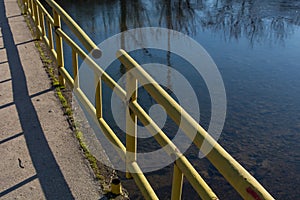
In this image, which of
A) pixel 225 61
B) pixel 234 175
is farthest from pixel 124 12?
pixel 234 175

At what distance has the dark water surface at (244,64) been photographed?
11.3 feet

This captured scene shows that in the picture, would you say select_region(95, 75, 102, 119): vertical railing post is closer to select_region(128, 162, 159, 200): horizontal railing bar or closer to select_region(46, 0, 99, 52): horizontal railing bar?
select_region(46, 0, 99, 52): horizontal railing bar

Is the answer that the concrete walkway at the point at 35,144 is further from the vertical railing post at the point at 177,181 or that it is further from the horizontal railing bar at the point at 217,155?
the horizontal railing bar at the point at 217,155

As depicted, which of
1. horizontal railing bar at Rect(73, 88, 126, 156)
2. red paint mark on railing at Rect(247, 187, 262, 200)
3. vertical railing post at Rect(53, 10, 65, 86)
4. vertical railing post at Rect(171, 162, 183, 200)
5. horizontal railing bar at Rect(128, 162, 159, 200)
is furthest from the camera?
vertical railing post at Rect(53, 10, 65, 86)

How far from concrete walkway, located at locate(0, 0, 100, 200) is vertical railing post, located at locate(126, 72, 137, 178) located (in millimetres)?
382

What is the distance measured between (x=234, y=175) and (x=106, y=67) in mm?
3846

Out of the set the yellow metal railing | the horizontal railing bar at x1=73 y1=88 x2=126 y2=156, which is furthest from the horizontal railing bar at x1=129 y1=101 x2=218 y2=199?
the horizontal railing bar at x1=73 y1=88 x2=126 y2=156

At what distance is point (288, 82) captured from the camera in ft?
16.3

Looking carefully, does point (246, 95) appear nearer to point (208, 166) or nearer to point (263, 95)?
point (263, 95)

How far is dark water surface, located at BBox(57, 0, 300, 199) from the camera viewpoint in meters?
3.45

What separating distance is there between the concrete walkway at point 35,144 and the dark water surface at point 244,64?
489 millimetres

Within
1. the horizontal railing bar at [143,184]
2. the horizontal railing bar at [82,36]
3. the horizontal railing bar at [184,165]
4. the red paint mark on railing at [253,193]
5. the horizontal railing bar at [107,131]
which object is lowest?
the horizontal railing bar at [143,184]

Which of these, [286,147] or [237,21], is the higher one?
[237,21]

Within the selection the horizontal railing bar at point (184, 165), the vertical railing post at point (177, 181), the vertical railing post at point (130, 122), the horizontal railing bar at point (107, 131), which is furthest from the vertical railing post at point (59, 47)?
the vertical railing post at point (177, 181)
